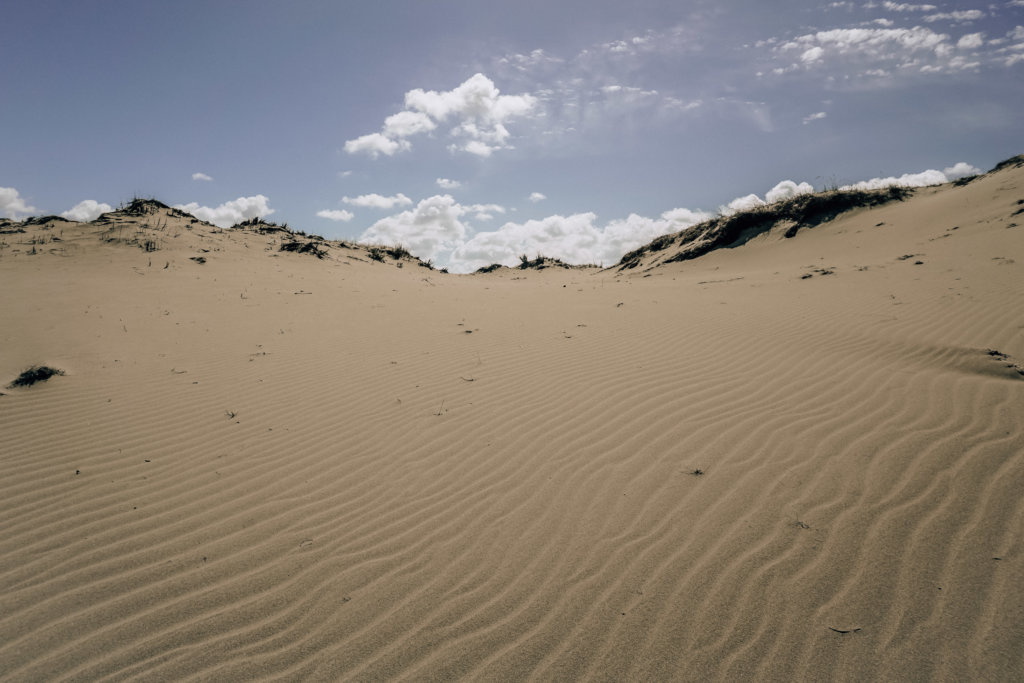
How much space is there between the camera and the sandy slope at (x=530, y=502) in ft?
7.07

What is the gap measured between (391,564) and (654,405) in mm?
2862

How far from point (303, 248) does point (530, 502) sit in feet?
49.0

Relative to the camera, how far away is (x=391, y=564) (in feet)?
8.96

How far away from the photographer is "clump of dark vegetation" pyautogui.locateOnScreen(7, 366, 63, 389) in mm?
5402

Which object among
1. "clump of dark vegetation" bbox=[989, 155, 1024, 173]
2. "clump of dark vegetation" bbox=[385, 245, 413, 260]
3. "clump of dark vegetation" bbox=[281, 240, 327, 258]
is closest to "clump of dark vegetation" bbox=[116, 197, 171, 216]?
"clump of dark vegetation" bbox=[281, 240, 327, 258]

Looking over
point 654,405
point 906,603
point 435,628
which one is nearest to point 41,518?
point 435,628

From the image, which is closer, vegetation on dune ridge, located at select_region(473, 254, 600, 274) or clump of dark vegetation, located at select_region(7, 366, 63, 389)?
clump of dark vegetation, located at select_region(7, 366, 63, 389)

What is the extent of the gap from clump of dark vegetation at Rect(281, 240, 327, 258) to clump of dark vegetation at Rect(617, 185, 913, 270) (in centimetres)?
1284

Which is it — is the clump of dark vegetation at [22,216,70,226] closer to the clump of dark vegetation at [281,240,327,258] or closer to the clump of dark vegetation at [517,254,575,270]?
the clump of dark vegetation at [281,240,327,258]

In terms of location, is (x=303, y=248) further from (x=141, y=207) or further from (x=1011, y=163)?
(x=1011, y=163)

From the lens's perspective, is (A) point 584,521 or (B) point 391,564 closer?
(B) point 391,564

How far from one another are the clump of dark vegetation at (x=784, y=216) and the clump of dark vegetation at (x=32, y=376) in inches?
677

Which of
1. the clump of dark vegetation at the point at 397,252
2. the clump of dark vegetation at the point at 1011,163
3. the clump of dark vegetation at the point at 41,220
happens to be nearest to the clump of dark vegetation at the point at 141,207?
the clump of dark vegetation at the point at 41,220

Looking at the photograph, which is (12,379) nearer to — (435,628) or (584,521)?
(435,628)
